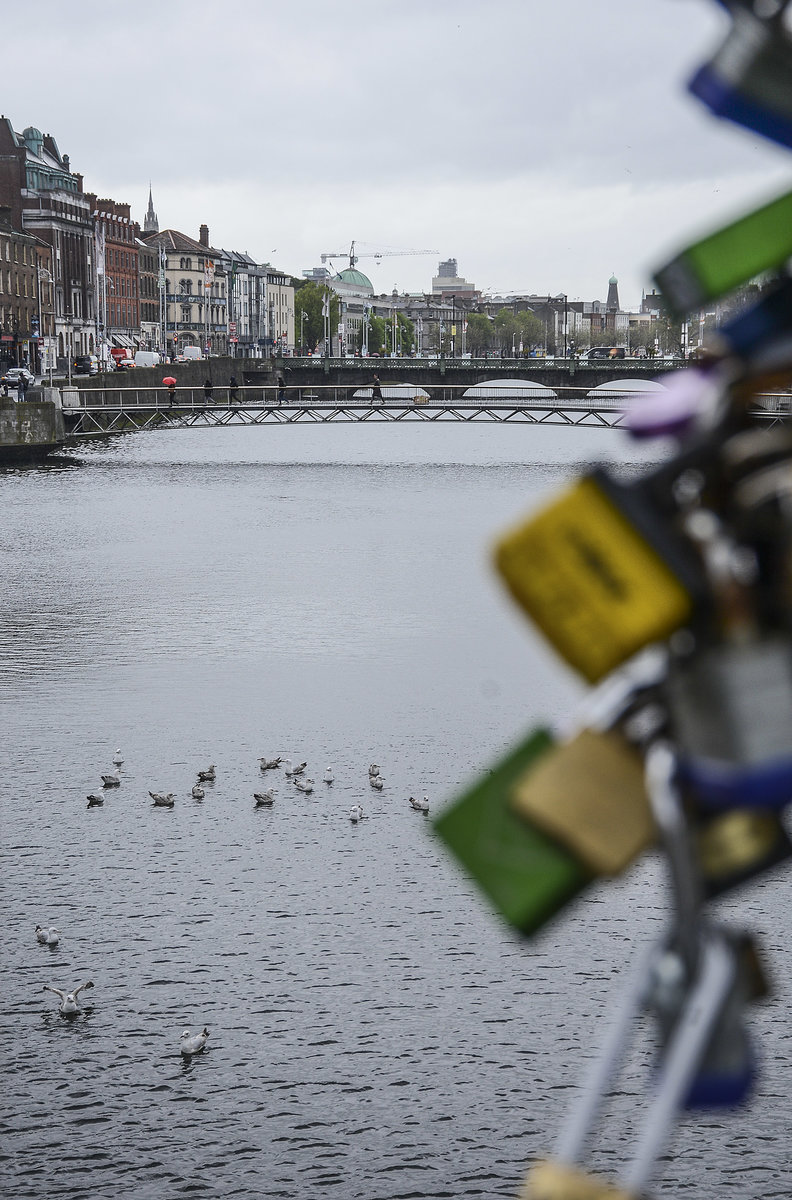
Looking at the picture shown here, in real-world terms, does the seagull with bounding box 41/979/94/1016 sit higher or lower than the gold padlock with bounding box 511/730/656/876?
lower

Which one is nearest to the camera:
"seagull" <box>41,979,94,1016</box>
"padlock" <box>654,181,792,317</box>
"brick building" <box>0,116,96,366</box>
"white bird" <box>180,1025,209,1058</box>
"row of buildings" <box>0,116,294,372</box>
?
→ "padlock" <box>654,181,792,317</box>

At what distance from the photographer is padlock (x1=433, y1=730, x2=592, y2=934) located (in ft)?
3.92

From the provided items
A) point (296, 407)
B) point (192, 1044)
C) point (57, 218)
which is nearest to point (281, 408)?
point (296, 407)

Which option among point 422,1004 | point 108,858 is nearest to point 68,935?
point 108,858

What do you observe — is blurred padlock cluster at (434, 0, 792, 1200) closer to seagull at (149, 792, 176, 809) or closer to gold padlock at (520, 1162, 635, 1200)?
gold padlock at (520, 1162, 635, 1200)

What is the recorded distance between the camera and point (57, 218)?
138m

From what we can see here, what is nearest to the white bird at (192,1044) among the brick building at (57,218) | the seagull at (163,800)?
the seagull at (163,800)

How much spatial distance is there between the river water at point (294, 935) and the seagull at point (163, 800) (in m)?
0.13

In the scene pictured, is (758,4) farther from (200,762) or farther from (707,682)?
(200,762)

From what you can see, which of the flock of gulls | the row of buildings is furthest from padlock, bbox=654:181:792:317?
the row of buildings

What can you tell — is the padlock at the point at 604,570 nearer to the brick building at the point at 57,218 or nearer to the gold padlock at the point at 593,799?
the gold padlock at the point at 593,799

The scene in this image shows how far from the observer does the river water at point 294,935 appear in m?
13.6

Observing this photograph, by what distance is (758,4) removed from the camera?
3.94ft

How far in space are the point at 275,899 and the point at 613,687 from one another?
18148 mm
